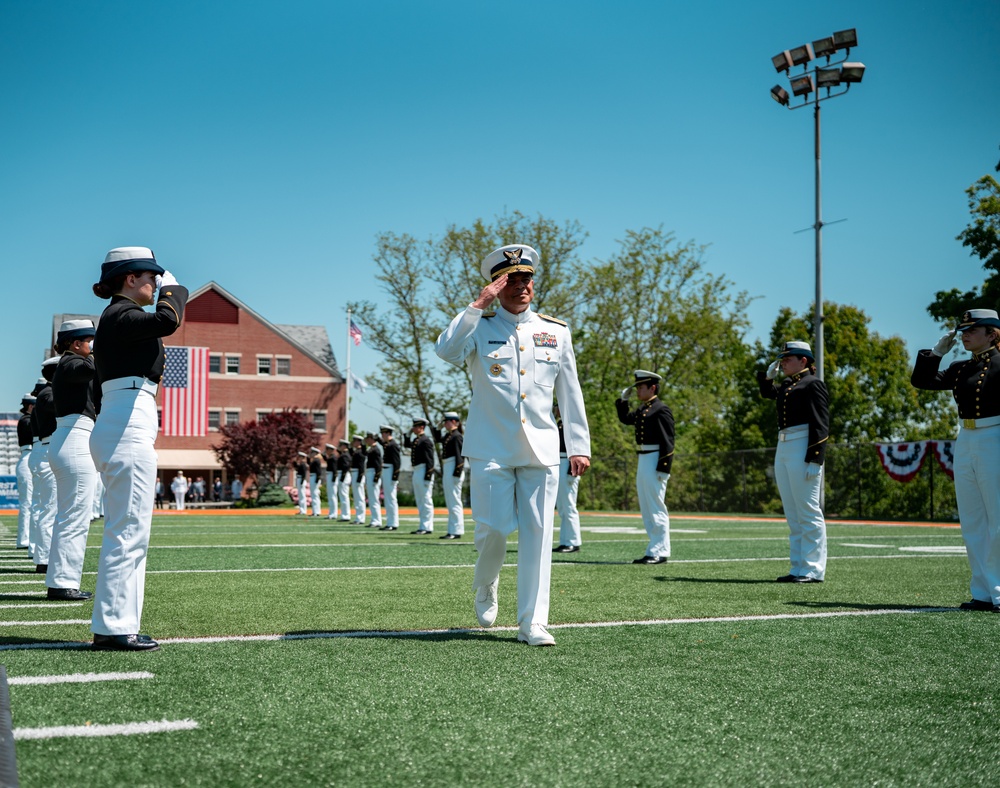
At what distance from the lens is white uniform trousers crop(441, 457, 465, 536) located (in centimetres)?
1839

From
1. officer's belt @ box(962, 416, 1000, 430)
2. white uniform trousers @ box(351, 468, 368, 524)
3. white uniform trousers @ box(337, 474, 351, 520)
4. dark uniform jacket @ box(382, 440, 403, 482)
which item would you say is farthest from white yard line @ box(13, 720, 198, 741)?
white uniform trousers @ box(337, 474, 351, 520)

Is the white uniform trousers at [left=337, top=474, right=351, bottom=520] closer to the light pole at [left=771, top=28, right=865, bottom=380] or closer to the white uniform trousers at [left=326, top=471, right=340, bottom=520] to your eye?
the white uniform trousers at [left=326, top=471, right=340, bottom=520]

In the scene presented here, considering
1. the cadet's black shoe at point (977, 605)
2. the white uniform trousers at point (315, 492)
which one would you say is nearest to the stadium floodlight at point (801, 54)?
the white uniform trousers at point (315, 492)

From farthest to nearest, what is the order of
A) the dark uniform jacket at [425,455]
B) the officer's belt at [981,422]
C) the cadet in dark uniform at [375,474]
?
the cadet in dark uniform at [375,474] < the dark uniform jacket at [425,455] < the officer's belt at [981,422]

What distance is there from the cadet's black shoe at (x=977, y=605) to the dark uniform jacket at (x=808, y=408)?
2.26 meters

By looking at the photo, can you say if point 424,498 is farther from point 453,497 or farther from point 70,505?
point 70,505

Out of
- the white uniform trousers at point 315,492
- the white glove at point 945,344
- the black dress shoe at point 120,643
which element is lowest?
the white uniform trousers at point 315,492

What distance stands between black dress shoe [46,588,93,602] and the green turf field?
0.12 metres

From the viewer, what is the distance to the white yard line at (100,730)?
136 inches

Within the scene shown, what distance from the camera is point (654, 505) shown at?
1188 centimetres

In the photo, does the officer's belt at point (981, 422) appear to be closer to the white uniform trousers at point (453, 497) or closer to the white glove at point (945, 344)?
the white glove at point (945, 344)

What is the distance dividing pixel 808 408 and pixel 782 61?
A: 22.2 m

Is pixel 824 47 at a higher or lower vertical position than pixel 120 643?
higher

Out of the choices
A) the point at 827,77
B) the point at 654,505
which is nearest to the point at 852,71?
the point at 827,77
